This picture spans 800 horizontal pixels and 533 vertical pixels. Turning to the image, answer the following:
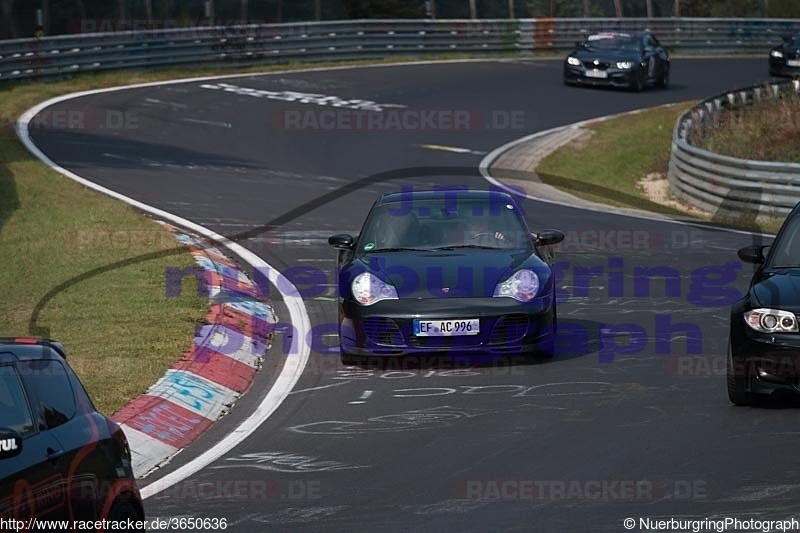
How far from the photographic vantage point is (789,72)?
44812 mm

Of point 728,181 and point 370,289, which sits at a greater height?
point 370,289

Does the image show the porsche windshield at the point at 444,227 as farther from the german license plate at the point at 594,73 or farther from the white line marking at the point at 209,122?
the german license plate at the point at 594,73

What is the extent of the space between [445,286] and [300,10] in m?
34.2

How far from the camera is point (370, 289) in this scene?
1244cm

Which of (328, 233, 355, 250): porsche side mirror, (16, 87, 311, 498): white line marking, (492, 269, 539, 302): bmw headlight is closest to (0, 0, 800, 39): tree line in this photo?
(16, 87, 311, 498): white line marking

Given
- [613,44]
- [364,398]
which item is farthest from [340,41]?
[364,398]

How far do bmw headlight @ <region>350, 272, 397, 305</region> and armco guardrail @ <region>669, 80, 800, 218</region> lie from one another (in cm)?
1260

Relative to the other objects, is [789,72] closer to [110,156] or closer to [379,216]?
[110,156]

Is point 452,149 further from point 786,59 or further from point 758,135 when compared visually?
point 786,59

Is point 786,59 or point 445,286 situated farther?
point 786,59

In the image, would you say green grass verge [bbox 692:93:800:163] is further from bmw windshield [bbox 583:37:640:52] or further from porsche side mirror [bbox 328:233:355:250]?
porsche side mirror [bbox 328:233:355:250]

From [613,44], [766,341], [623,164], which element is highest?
[766,341]

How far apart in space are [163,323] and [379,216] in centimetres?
224

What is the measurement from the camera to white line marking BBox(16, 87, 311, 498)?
9163 millimetres
